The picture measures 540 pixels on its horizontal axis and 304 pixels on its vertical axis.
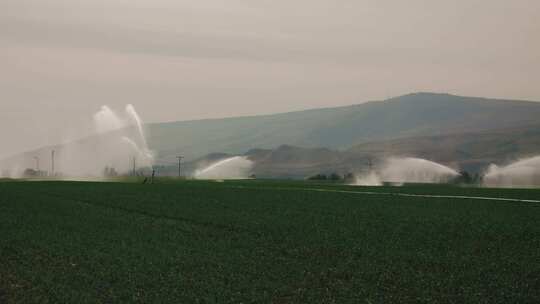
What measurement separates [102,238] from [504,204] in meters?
32.5

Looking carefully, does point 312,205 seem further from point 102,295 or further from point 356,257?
point 102,295

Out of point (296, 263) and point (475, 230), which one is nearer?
point (296, 263)

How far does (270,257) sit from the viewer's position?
927 inches

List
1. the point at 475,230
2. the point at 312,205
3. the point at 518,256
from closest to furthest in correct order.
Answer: the point at 518,256 < the point at 475,230 < the point at 312,205

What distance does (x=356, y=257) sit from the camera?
23750mm

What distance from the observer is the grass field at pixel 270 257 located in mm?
17844

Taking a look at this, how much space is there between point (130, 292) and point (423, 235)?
15835 mm

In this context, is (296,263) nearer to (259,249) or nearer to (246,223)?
(259,249)

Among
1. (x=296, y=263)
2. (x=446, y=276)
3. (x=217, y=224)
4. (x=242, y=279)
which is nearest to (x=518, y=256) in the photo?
(x=446, y=276)

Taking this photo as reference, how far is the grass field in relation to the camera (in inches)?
703

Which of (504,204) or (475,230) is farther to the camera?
(504,204)

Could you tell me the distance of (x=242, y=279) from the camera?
19.5m

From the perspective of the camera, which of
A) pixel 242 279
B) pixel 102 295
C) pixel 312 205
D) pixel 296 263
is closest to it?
pixel 102 295

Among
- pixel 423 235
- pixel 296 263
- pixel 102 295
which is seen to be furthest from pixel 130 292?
pixel 423 235
